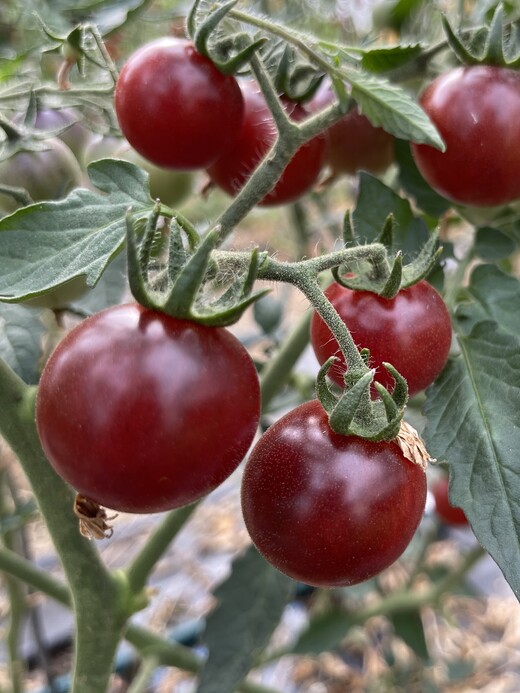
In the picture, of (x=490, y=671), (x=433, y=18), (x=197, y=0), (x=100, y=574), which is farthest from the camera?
(x=490, y=671)

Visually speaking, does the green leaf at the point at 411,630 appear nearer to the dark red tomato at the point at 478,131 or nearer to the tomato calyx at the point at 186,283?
the dark red tomato at the point at 478,131

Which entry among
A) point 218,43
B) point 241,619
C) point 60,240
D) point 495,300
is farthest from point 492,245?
point 241,619

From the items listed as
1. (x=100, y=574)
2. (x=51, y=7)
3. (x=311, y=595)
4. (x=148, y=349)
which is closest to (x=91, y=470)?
(x=148, y=349)

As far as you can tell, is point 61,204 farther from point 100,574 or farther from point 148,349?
point 100,574

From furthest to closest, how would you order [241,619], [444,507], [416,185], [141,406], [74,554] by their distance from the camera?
[444,507]
[241,619]
[416,185]
[74,554]
[141,406]

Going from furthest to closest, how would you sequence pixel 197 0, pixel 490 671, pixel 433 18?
pixel 490 671 → pixel 433 18 → pixel 197 0

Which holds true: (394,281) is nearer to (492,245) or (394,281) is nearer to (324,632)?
(492,245)
